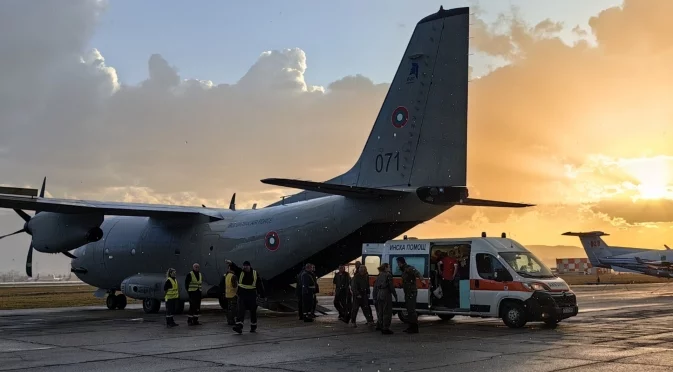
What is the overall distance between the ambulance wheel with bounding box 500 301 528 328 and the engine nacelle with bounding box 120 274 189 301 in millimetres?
12340

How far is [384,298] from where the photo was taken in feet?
54.6

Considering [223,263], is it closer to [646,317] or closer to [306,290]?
[306,290]

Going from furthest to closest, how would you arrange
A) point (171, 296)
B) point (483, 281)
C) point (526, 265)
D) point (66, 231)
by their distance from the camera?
point (66, 231), point (171, 296), point (526, 265), point (483, 281)

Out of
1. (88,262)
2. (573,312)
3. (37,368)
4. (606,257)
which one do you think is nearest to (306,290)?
(573,312)

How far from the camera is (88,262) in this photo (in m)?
28.5

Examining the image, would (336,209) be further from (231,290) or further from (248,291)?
(248,291)

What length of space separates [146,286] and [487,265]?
14.0m

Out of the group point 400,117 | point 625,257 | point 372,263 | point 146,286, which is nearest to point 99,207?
point 146,286

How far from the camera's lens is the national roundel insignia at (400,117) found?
20.1 metres

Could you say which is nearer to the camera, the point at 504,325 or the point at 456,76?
the point at 504,325

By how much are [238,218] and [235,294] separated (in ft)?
18.8

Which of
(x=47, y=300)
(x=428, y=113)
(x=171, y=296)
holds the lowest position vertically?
(x=47, y=300)

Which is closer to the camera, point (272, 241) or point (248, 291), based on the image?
point (248, 291)

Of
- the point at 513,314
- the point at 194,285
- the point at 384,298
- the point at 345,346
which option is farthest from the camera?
the point at 194,285
